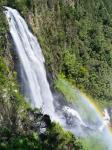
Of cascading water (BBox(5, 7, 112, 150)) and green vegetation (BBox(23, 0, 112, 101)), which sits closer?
cascading water (BBox(5, 7, 112, 150))

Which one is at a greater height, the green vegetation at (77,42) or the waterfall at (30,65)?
the green vegetation at (77,42)

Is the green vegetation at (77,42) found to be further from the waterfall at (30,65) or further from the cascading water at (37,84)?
the cascading water at (37,84)

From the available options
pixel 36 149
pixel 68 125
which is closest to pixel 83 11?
pixel 68 125

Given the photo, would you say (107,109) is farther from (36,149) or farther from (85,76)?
(36,149)

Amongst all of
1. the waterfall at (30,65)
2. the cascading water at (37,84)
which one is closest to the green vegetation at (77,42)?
the waterfall at (30,65)

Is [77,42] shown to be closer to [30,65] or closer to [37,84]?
[30,65]

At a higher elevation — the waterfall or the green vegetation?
the green vegetation

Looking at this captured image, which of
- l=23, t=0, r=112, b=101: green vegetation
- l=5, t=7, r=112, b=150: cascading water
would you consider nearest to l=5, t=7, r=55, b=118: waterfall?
Answer: l=5, t=7, r=112, b=150: cascading water

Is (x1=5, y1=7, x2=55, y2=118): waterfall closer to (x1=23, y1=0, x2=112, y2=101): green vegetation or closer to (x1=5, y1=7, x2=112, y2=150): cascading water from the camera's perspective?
(x1=5, y1=7, x2=112, y2=150): cascading water
